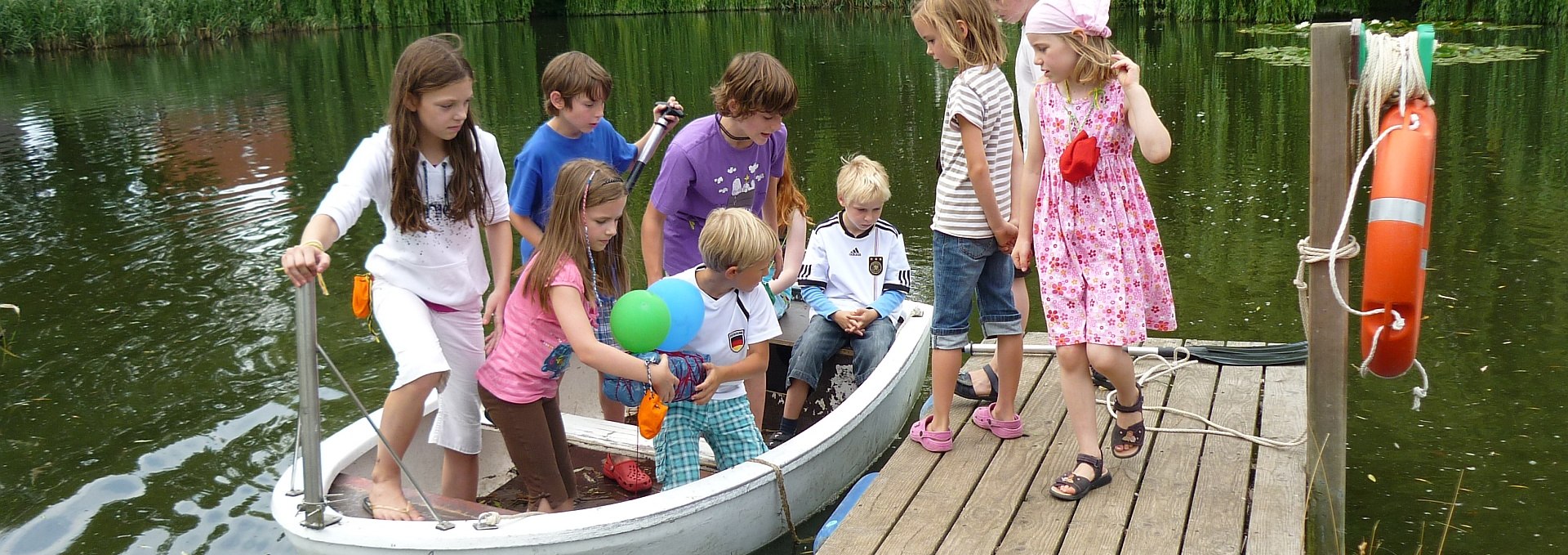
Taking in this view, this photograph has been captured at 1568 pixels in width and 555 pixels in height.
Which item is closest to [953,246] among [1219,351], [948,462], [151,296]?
[948,462]

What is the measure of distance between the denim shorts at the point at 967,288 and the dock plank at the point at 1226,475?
0.61 m

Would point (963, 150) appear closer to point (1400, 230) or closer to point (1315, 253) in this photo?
point (1315, 253)

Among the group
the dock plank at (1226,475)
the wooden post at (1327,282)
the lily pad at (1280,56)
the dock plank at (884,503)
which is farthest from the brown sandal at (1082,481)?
the lily pad at (1280,56)

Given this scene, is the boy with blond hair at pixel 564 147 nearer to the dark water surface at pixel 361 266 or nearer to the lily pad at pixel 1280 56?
the dark water surface at pixel 361 266

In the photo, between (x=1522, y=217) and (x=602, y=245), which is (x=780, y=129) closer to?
(x=602, y=245)

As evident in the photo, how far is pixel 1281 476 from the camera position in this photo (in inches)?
117

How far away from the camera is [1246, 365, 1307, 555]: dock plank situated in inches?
104

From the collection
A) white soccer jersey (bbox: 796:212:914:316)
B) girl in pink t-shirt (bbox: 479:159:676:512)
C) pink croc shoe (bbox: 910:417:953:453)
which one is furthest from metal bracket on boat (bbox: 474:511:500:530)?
white soccer jersey (bbox: 796:212:914:316)

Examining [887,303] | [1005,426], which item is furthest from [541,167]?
[1005,426]

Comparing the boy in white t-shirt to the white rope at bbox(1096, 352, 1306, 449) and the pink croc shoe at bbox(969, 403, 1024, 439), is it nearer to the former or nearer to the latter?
the pink croc shoe at bbox(969, 403, 1024, 439)

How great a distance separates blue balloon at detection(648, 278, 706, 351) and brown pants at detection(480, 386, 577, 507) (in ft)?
1.34

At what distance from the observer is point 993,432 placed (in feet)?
11.0

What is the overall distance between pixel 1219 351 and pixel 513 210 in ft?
7.57

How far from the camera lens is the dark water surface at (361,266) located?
13.0 feet
